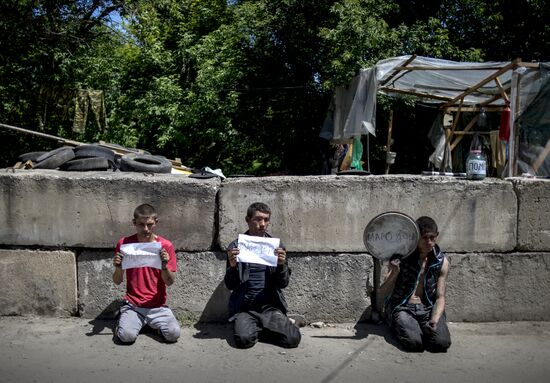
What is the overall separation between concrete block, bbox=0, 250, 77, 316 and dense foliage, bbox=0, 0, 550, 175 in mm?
8513

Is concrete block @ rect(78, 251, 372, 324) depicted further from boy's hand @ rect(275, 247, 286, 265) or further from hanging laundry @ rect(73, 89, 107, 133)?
hanging laundry @ rect(73, 89, 107, 133)

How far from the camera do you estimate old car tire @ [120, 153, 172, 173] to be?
571 centimetres

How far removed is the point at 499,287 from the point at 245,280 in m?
2.59

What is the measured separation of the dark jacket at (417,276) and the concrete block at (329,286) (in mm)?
477

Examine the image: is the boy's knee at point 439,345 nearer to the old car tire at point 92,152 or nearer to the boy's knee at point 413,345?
the boy's knee at point 413,345

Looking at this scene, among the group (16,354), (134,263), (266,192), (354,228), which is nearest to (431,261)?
(354,228)

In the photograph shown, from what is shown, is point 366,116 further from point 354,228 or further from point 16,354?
point 16,354

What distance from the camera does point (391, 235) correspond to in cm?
458

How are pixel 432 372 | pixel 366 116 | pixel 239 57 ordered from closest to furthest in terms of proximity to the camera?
pixel 432 372 → pixel 366 116 → pixel 239 57

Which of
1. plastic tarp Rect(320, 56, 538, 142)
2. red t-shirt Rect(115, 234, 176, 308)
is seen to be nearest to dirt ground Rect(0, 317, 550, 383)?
red t-shirt Rect(115, 234, 176, 308)

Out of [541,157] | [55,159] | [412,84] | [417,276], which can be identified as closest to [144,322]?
[55,159]

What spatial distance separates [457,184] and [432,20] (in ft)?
30.1

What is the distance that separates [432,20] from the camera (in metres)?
13.1

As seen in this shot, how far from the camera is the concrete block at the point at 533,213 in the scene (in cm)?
529
